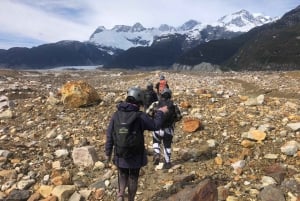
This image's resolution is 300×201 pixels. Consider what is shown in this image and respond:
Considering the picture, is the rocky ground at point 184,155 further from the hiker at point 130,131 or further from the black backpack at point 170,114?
the hiker at point 130,131

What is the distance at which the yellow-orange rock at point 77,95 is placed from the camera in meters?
20.1

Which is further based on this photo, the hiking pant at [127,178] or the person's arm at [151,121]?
the hiking pant at [127,178]

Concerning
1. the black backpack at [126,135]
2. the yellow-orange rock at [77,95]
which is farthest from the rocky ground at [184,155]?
the black backpack at [126,135]

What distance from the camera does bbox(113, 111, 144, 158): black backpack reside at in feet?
28.0

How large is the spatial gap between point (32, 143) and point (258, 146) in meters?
A: 7.60

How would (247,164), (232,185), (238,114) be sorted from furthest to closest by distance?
1. (238,114)
2. (247,164)
3. (232,185)

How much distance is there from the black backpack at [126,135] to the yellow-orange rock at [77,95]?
1164cm

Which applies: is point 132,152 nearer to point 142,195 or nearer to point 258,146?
point 142,195

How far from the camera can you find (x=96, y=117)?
1855 cm

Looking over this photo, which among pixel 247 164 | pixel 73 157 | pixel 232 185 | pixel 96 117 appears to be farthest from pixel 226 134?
pixel 96 117

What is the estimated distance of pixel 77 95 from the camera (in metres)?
20.2

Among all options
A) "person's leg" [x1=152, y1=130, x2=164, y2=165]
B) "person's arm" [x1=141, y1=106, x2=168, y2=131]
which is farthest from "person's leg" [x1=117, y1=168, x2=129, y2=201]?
"person's leg" [x1=152, y1=130, x2=164, y2=165]

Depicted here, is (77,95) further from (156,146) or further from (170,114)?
(170,114)

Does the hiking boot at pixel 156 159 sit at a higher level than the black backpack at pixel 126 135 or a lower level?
lower
